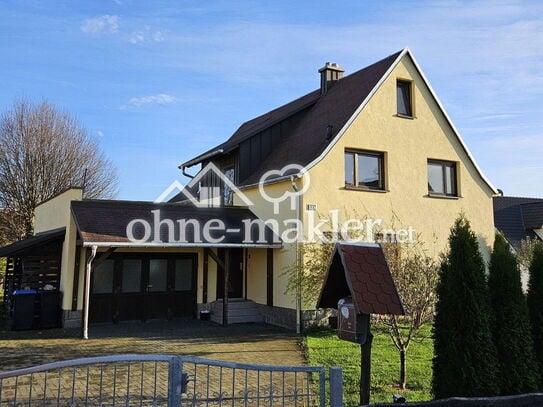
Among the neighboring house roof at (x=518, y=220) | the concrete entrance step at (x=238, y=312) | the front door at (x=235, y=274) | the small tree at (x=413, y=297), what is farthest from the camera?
the neighboring house roof at (x=518, y=220)

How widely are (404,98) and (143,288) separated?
447 inches

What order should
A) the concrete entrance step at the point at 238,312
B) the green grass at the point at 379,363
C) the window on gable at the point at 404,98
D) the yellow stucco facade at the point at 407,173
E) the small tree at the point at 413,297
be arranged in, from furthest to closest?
1. the window on gable at the point at 404,98
2. the concrete entrance step at the point at 238,312
3. the yellow stucco facade at the point at 407,173
4. the small tree at the point at 413,297
5. the green grass at the point at 379,363

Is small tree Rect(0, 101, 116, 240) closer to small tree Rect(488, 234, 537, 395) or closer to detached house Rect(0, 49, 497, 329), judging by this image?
detached house Rect(0, 49, 497, 329)

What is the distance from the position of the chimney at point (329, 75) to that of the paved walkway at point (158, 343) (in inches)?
405

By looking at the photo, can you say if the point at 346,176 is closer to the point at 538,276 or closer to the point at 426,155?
the point at 426,155

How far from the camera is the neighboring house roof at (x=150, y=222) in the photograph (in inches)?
478

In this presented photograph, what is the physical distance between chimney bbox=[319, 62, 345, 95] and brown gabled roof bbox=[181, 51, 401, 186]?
10.9 inches

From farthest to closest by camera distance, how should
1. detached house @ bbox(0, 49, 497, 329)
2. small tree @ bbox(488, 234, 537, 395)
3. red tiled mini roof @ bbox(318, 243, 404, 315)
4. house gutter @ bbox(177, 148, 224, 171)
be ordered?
1. house gutter @ bbox(177, 148, 224, 171)
2. detached house @ bbox(0, 49, 497, 329)
3. small tree @ bbox(488, 234, 537, 395)
4. red tiled mini roof @ bbox(318, 243, 404, 315)

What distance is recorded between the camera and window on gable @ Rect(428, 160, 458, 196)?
16234mm

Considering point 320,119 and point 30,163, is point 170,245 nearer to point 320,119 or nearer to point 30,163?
point 320,119

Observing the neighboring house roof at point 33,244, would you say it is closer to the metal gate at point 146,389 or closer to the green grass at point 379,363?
the metal gate at point 146,389

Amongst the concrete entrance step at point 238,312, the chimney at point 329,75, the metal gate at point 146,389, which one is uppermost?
the chimney at point 329,75

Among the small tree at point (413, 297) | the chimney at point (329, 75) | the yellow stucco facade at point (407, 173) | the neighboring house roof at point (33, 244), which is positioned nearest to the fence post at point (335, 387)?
the small tree at point (413, 297)

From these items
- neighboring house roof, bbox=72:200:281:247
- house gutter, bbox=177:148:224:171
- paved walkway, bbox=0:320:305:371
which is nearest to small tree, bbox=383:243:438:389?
paved walkway, bbox=0:320:305:371
